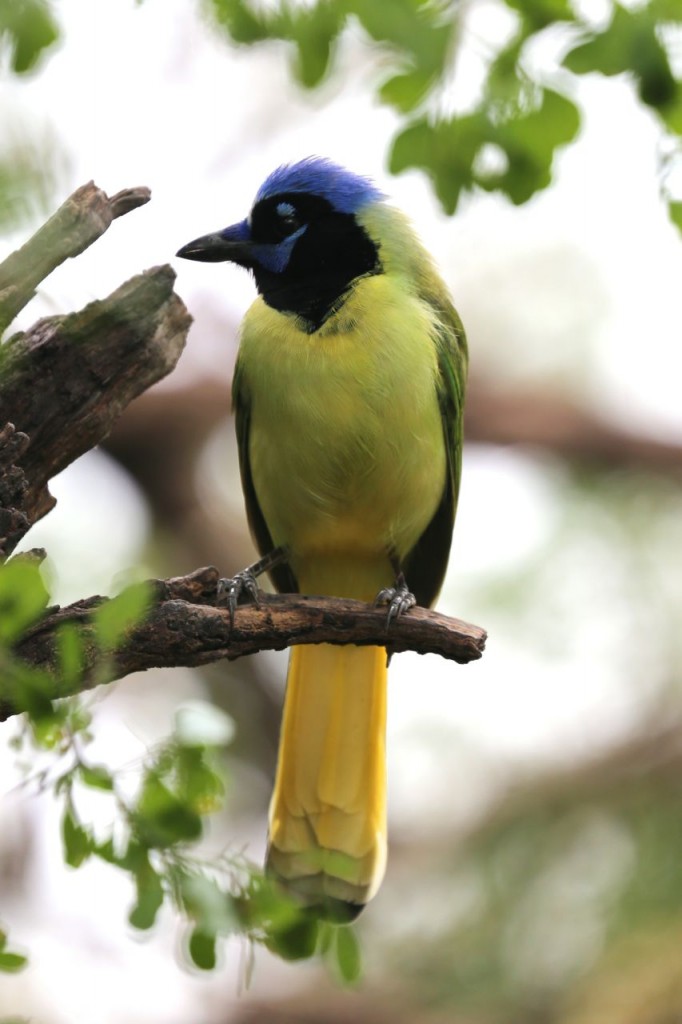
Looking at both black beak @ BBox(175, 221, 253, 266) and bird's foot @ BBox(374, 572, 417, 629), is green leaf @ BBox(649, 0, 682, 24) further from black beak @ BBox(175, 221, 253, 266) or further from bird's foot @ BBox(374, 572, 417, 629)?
black beak @ BBox(175, 221, 253, 266)

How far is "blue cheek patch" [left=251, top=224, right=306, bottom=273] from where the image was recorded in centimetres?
490

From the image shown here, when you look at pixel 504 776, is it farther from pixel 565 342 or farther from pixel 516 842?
pixel 565 342

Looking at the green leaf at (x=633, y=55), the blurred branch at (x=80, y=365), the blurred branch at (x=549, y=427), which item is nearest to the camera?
the green leaf at (x=633, y=55)

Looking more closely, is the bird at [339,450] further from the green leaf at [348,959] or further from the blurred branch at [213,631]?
the green leaf at [348,959]

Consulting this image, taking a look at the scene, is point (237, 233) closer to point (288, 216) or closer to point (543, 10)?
point (288, 216)

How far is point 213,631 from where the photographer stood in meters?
3.29

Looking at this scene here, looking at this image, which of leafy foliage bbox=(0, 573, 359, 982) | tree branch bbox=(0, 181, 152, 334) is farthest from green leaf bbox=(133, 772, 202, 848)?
tree branch bbox=(0, 181, 152, 334)

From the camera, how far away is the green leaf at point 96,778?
2.04 m

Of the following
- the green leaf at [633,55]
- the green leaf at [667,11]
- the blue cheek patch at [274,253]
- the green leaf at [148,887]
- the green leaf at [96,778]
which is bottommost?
the green leaf at [148,887]

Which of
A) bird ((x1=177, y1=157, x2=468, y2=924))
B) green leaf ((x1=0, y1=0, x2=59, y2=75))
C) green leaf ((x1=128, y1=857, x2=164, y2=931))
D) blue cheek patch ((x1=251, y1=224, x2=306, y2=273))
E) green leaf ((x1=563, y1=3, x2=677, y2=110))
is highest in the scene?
blue cheek patch ((x1=251, y1=224, x2=306, y2=273))

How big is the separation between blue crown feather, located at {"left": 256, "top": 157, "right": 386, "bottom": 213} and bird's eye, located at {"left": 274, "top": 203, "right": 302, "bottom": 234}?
55 millimetres

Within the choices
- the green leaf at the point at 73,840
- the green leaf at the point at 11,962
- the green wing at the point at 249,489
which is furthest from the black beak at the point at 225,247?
the green leaf at the point at 11,962

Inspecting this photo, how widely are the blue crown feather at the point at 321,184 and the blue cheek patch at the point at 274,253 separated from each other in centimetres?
21

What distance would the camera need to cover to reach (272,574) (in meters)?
5.16
